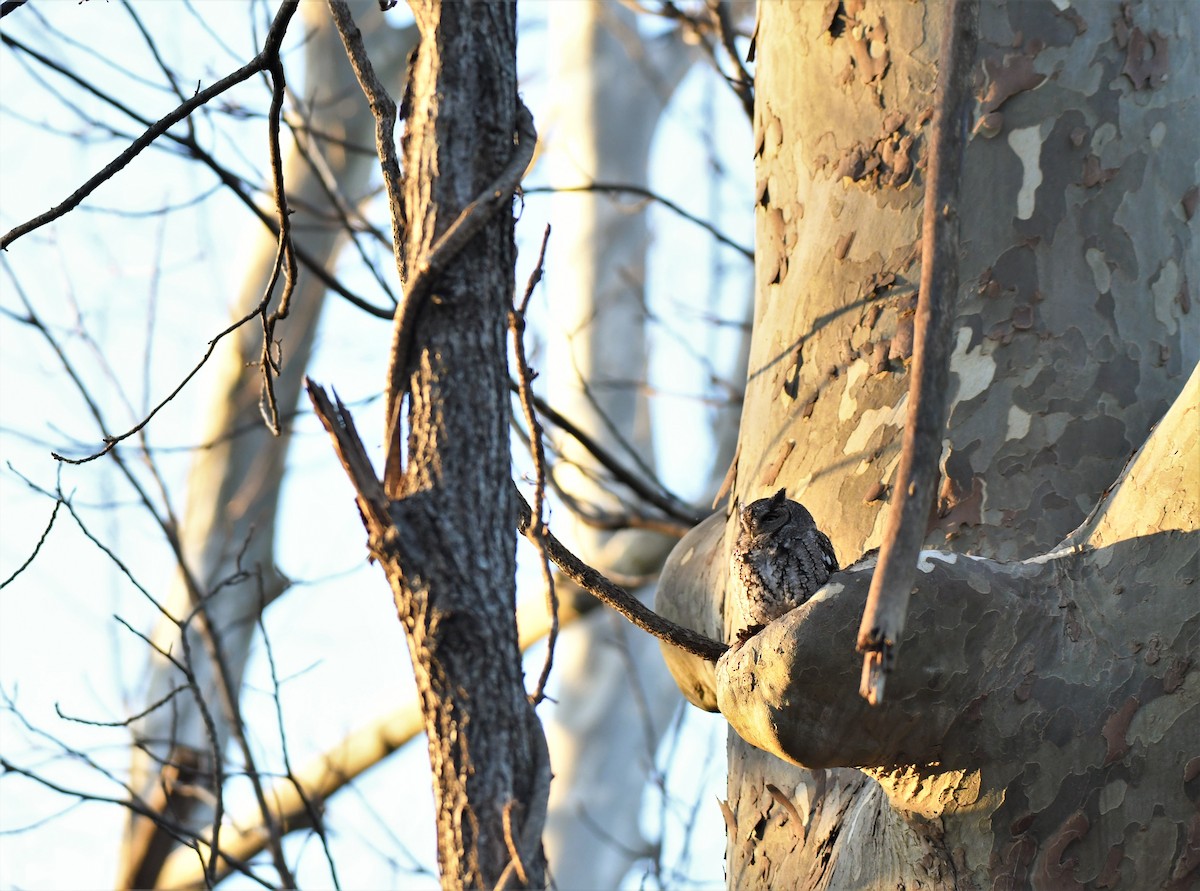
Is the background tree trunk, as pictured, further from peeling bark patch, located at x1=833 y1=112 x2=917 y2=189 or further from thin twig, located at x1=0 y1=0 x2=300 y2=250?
peeling bark patch, located at x1=833 y1=112 x2=917 y2=189

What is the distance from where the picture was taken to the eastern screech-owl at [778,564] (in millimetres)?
1553

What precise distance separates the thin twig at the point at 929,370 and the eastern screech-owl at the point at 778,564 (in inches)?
22.9

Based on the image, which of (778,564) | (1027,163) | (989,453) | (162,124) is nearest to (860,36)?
(1027,163)

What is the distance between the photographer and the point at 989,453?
1667 mm

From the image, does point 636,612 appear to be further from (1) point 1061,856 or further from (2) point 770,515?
(1) point 1061,856

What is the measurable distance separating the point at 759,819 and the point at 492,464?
1.00 meters

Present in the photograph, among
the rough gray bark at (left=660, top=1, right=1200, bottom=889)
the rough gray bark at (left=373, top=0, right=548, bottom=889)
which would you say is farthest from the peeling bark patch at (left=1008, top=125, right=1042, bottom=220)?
the rough gray bark at (left=373, top=0, right=548, bottom=889)

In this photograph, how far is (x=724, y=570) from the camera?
194 centimetres

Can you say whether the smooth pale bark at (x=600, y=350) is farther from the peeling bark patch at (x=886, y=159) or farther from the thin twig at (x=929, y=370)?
the thin twig at (x=929, y=370)

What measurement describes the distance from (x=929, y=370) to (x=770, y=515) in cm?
78

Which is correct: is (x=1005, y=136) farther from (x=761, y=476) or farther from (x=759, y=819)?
(x=759, y=819)

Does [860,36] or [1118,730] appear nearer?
[1118,730]

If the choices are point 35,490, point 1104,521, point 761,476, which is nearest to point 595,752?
point 35,490

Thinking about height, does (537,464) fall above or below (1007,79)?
below
